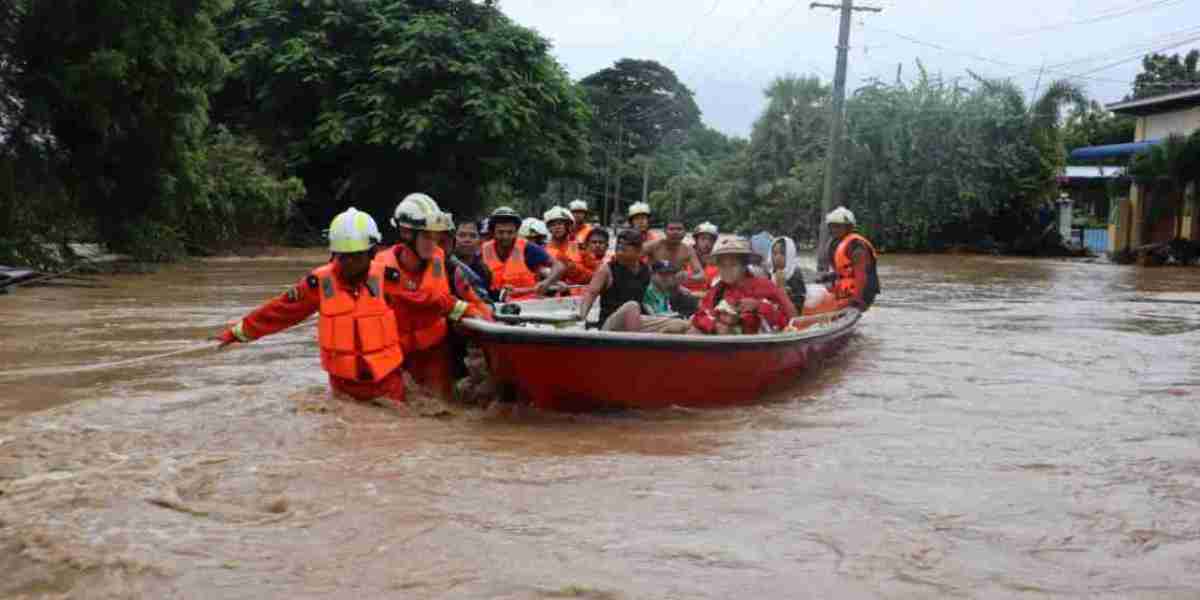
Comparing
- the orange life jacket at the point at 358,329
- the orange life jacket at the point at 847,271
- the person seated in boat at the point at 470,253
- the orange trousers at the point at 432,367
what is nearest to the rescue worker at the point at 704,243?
the orange life jacket at the point at 847,271

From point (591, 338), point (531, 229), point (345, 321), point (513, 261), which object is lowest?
point (591, 338)

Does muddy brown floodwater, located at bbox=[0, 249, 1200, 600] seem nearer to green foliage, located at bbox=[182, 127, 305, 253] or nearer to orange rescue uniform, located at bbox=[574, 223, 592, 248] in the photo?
orange rescue uniform, located at bbox=[574, 223, 592, 248]

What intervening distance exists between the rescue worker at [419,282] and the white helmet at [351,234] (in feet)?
1.19

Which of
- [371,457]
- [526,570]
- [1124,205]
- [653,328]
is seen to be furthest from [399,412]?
[1124,205]

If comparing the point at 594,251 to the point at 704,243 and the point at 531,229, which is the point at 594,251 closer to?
the point at 531,229

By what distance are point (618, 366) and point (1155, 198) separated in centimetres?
2721

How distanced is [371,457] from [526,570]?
192 cm

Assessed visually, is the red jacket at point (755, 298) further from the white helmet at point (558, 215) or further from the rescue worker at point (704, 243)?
the white helmet at point (558, 215)

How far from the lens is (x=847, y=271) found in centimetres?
1127

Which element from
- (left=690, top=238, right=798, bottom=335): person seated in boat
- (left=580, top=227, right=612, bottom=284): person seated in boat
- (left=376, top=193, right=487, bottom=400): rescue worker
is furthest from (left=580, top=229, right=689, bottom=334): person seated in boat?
(left=580, top=227, right=612, bottom=284): person seated in boat

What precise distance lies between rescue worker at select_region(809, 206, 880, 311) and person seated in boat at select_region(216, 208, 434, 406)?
5.64m

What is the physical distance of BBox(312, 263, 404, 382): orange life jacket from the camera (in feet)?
21.2

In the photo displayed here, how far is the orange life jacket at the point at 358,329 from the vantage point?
21.2 ft

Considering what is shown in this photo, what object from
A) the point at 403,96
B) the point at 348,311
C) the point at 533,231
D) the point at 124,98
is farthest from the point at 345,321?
the point at 403,96
